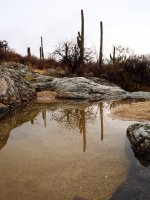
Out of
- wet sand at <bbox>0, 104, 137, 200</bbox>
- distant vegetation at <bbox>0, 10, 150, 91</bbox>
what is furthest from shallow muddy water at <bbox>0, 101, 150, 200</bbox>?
distant vegetation at <bbox>0, 10, 150, 91</bbox>

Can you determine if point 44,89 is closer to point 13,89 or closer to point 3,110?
point 13,89

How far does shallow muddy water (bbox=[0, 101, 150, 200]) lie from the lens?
2.91m

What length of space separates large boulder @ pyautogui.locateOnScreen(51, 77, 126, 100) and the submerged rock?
6.91 meters

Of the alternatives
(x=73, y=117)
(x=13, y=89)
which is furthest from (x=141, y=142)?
(x=13, y=89)

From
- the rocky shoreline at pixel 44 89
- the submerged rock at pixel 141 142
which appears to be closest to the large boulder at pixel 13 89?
the rocky shoreline at pixel 44 89

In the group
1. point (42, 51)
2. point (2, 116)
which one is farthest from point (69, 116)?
point (42, 51)

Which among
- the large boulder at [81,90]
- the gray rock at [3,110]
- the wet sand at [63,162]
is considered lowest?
the wet sand at [63,162]

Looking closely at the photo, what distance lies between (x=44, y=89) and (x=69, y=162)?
919 centimetres

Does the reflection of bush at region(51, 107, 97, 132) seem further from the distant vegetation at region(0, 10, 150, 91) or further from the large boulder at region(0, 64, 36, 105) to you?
the distant vegetation at region(0, 10, 150, 91)

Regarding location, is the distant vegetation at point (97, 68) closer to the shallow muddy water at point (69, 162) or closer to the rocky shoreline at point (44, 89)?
the rocky shoreline at point (44, 89)

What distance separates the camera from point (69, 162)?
3803 millimetres

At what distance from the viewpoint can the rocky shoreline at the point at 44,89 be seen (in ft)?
31.1

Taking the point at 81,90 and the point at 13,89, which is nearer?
the point at 13,89

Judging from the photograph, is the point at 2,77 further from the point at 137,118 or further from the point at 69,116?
the point at 137,118
